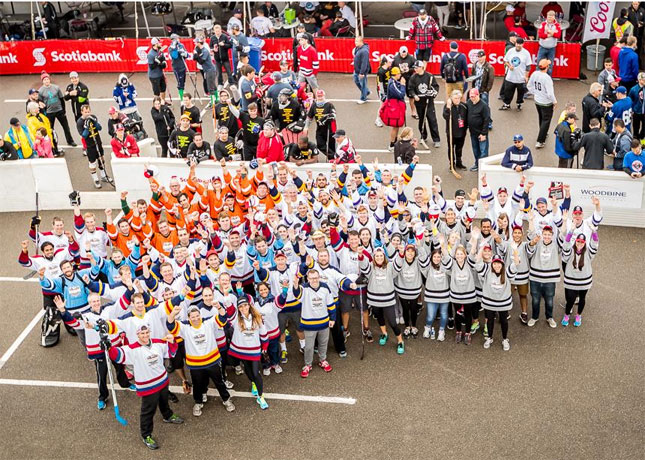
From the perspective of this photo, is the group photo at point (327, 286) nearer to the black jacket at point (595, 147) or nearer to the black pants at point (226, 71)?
the black jacket at point (595, 147)

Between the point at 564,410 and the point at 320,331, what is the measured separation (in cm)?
328

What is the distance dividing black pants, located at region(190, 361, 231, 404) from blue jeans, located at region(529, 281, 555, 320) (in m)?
4.58

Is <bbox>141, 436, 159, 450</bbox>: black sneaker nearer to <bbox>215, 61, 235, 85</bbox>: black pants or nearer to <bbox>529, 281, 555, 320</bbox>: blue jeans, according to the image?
<bbox>529, 281, 555, 320</bbox>: blue jeans

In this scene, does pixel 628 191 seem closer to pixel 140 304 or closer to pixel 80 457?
pixel 140 304

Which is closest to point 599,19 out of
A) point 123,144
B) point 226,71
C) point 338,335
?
point 226,71

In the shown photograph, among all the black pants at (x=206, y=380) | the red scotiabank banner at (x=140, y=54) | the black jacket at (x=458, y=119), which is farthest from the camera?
the red scotiabank banner at (x=140, y=54)

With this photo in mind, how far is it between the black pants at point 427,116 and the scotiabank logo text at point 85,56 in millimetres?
9784

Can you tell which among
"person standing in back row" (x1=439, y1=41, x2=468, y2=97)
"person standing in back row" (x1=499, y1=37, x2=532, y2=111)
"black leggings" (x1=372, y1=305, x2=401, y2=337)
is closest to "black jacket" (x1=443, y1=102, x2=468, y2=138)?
"person standing in back row" (x1=439, y1=41, x2=468, y2=97)

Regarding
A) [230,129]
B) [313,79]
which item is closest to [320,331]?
[230,129]

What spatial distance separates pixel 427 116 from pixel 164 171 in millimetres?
5434

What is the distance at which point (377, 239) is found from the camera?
12.3 meters

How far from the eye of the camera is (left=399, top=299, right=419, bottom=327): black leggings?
464 inches

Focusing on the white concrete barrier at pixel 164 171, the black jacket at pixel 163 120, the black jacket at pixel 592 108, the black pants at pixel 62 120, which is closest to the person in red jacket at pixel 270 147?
the white concrete barrier at pixel 164 171

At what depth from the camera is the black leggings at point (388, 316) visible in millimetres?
11539
